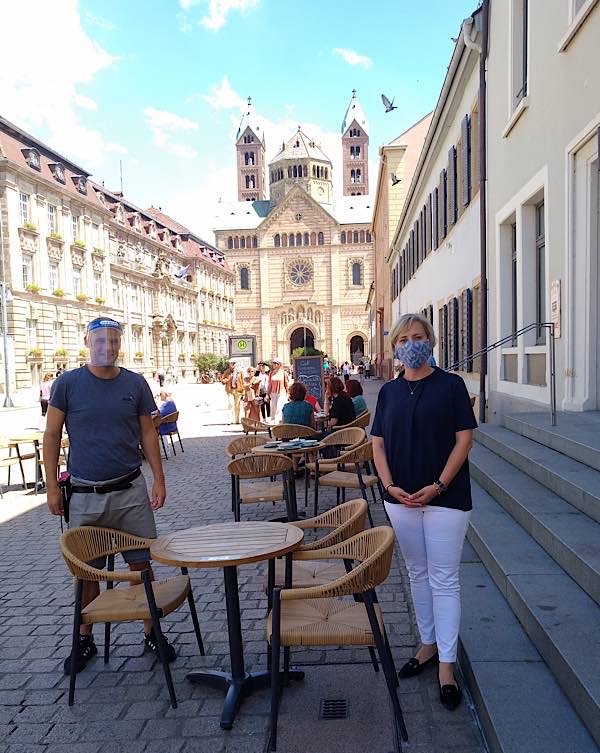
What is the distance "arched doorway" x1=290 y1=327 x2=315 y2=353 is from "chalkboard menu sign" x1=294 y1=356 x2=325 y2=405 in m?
60.4

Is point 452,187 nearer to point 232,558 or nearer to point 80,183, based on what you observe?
point 232,558

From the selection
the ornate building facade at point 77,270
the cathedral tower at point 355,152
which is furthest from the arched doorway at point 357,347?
the cathedral tower at point 355,152

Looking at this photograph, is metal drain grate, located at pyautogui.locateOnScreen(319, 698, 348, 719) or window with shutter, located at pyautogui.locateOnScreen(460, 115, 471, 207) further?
window with shutter, located at pyautogui.locateOnScreen(460, 115, 471, 207)

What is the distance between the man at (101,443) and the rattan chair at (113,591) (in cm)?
13

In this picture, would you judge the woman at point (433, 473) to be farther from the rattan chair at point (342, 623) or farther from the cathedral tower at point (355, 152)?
the cathedral tower at point (355, 152)

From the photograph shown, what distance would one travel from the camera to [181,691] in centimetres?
336

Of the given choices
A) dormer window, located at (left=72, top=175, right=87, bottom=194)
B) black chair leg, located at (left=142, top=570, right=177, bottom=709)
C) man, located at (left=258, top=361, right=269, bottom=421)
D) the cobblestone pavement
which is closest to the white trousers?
the cobblestone pavement

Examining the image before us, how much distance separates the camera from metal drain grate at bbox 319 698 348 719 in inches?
120

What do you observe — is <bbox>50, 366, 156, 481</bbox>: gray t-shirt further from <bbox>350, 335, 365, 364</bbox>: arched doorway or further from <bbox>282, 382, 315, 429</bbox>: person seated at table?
<bbox>350, 335, 365, 364</bbox>: arched doorway

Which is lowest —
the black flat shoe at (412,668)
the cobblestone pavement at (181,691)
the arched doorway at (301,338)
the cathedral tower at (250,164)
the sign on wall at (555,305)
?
the cobblestone pavement at (181,691)

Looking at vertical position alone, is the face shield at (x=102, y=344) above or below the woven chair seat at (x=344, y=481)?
above

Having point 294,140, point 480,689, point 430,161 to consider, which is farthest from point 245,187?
point 480,689

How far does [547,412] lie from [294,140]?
8811 cm

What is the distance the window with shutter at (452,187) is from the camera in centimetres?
1342
